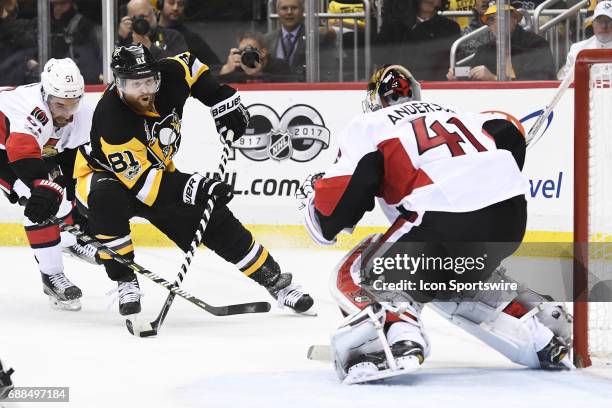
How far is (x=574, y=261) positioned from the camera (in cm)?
324

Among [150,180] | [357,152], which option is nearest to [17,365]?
[150,180]

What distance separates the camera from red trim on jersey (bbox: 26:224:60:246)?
15.1 feet

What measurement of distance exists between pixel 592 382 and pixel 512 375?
0.70ft

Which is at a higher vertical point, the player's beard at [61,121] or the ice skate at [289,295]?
the player's beard at [61,121]

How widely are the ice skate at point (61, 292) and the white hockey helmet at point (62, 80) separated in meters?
0.69

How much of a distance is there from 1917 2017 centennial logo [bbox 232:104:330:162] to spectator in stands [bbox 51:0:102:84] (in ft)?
2.87

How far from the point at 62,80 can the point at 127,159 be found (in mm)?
474

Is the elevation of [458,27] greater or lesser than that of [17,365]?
greater

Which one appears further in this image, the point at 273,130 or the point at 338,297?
the point at 273,130

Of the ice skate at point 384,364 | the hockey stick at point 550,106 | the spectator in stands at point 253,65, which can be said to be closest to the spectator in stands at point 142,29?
the spectator in stands at point 253,65

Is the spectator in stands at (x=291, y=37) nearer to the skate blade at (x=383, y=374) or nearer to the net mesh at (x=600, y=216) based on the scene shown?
the net mesh at (x=600, y=216)

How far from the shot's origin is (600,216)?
3.44 meters

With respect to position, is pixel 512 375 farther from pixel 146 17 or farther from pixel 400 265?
pixel 146 17

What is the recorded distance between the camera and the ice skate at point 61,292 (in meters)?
4.54
